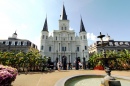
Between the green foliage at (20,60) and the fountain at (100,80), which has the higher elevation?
the green foliage at (20,60)

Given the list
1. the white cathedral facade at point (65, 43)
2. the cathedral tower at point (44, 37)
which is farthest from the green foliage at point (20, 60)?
the white cathedral facade at point (65, 43)

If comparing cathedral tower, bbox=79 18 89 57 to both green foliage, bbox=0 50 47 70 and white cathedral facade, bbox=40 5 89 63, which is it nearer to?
white cathedral facade, bbox=40 5 89 63

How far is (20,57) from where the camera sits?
1510cm

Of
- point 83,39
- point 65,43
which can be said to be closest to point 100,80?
point 65,43

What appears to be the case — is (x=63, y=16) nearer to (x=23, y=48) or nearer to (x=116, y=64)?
(x=23, y=48)

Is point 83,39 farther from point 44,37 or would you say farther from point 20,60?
point 20,60

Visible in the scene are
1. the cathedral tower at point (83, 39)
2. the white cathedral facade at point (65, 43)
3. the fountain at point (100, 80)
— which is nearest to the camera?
the fountain at point (100, 80)

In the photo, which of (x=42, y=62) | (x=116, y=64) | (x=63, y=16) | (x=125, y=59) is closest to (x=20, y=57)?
(x=42, y=62)

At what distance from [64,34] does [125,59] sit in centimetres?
3614

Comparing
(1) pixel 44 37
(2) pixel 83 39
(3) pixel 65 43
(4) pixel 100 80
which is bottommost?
(4) pixel 100 80

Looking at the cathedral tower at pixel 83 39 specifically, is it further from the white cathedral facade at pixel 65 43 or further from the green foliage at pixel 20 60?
the green foliage at pixel 20 60

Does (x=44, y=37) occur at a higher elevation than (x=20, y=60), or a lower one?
higher

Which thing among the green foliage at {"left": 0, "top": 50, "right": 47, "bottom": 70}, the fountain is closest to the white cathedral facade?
the green foliage at {"left": 0, "top": 50, "right": 47, "bottom": 70}

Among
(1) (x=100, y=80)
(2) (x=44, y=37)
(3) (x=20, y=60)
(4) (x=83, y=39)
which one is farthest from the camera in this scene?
(4) (x=83, y=39)
